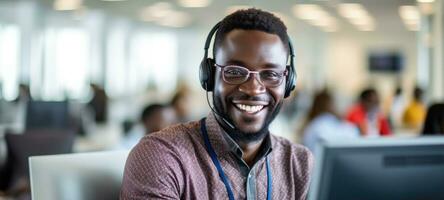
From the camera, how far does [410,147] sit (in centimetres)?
98

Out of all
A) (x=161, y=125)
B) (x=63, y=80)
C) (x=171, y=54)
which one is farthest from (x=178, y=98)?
(x=171, y=54)

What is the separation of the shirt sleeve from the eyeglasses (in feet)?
0.66

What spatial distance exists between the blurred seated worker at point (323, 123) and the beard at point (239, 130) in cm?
318

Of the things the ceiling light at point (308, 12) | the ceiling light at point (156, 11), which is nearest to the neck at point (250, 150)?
the ceiling light at point (308, 12)

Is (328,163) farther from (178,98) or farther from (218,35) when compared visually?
(178,98)

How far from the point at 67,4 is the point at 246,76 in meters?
11.5

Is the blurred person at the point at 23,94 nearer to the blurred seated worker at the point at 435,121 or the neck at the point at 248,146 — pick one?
the blurred seated worker at the point at 435,121

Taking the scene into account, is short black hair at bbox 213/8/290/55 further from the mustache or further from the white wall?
the white wall

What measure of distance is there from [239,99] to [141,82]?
12468mm

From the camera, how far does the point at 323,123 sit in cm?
488

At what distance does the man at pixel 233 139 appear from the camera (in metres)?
1.44

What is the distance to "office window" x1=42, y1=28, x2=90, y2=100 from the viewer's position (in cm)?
1308

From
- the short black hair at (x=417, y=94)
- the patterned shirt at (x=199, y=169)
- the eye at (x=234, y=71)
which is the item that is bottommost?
the short black hair at (x=417, y=94)

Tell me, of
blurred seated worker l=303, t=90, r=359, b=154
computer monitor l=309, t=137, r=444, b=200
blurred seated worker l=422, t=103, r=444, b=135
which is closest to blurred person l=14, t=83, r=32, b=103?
blurred seated worker l=303, t=90, r=359, b=154
